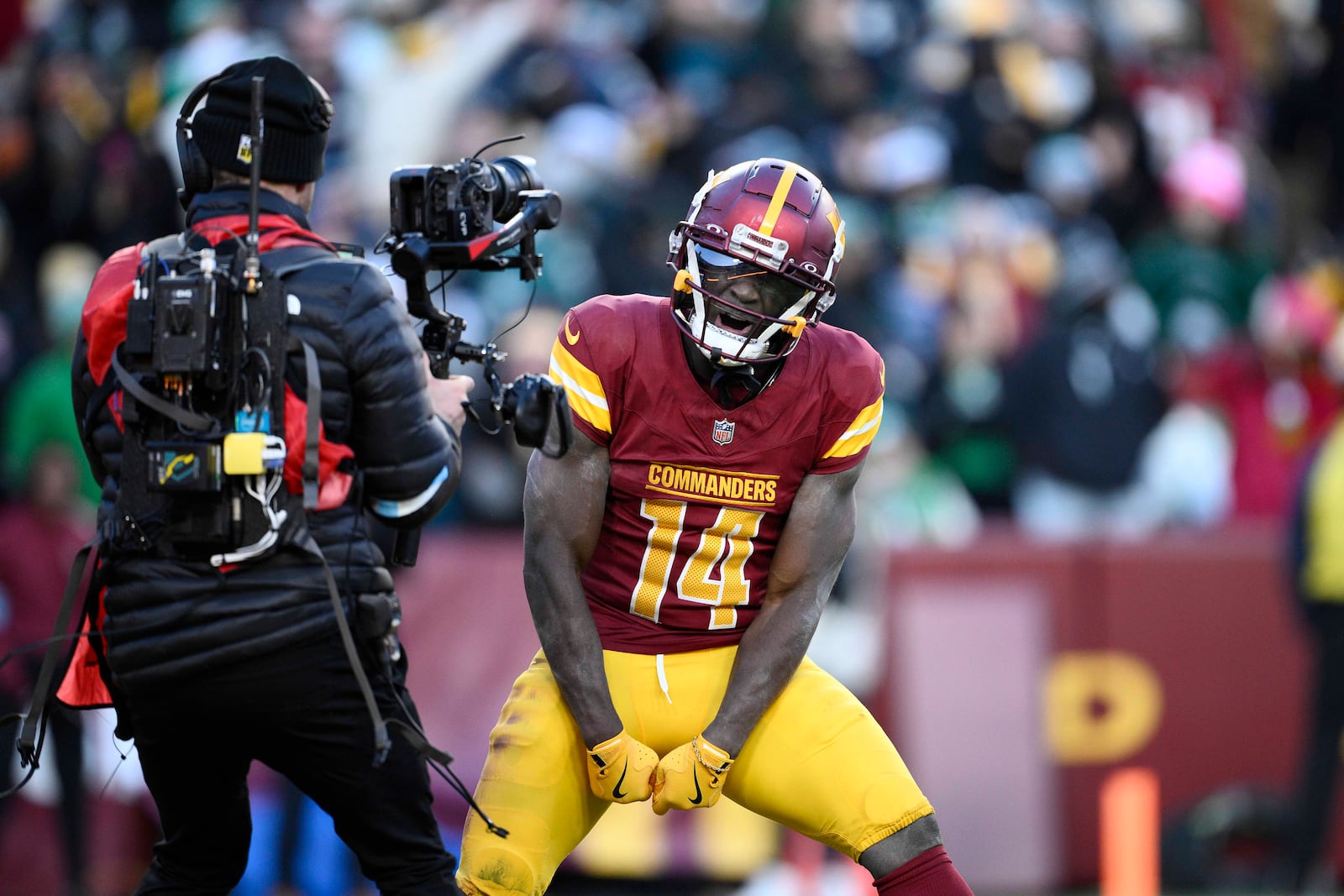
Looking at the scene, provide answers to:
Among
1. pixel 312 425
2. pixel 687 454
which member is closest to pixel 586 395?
pixel 687 454

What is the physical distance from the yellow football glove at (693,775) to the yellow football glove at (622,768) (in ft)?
0.15

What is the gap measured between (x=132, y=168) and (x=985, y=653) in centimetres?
546

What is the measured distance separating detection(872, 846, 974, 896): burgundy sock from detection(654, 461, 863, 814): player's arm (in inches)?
19.0

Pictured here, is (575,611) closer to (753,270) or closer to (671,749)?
(671,749)

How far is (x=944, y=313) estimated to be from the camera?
10.4 m

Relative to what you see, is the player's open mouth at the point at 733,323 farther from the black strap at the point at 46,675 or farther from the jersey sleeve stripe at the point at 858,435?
the black strap at the point at 46,675

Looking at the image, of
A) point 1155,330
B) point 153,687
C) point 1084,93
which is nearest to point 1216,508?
point 1155,330

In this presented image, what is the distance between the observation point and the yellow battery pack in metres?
4.14

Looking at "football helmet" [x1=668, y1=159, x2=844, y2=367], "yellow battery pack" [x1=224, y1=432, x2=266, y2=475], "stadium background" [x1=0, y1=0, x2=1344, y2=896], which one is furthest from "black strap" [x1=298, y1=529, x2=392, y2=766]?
"stadium background" [x1=0, y1=0, x2=1344, y2=896]

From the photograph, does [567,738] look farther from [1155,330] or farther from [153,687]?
[1155,330]

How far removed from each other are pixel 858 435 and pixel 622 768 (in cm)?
102

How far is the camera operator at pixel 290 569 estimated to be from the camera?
4.23 metres

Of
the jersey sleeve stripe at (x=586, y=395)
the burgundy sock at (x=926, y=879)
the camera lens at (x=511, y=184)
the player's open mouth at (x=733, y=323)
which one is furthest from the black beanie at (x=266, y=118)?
the burgundy sock at (x=926, y=879)

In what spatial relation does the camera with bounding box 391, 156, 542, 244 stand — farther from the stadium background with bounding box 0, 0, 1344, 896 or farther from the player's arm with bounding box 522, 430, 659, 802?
the stadium background with bounding box 0, 0, 1344, 896
